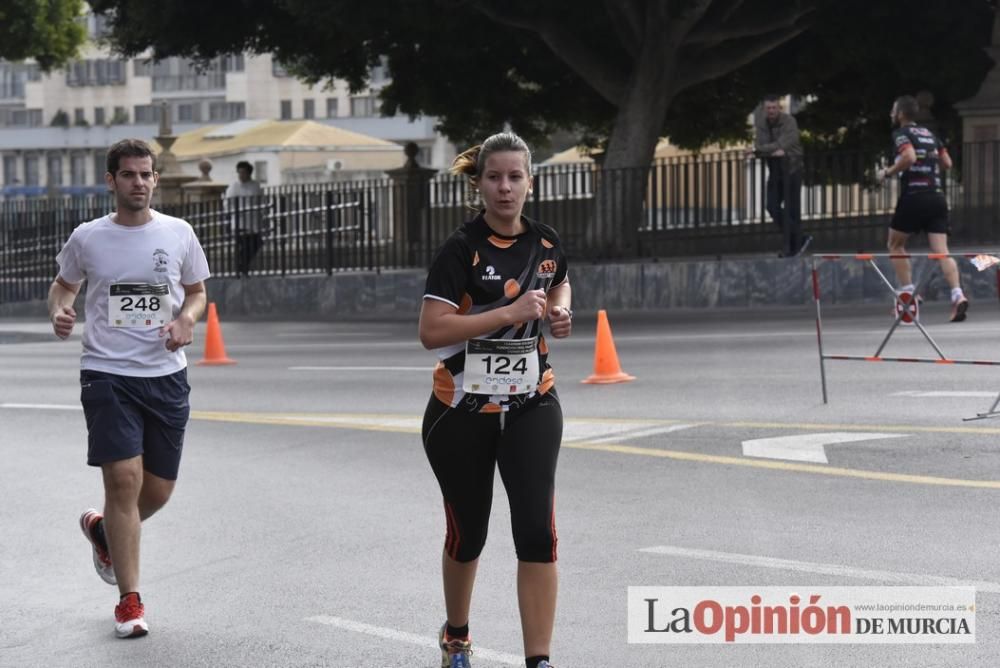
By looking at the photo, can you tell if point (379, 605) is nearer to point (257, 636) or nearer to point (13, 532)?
point (257, 636)

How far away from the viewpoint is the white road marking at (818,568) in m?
7.01

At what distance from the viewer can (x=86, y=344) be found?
7219 millimetres

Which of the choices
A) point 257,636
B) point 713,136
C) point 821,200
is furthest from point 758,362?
point 713,136

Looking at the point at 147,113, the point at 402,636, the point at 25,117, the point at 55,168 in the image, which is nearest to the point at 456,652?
the point at 402,636

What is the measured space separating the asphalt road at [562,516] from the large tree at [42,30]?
27.7 meters

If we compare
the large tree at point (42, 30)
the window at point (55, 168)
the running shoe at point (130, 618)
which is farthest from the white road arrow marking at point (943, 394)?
the window at point (55, 168)

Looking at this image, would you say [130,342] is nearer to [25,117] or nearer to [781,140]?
[781,140]

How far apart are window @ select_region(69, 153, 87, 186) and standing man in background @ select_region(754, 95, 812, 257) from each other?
8868cm

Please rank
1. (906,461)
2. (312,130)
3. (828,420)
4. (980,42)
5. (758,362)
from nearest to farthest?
(906,461)
(828,420)
(758,362)
(980,42)
(312,130)

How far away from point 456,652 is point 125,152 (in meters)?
2.51

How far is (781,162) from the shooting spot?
72.2 feet

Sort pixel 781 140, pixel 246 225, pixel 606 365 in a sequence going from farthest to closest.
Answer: pixel 246 225, pixel 781 140, pixel 606 365

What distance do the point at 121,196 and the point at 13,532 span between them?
2.62m

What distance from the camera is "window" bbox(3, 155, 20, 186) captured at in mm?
109062
